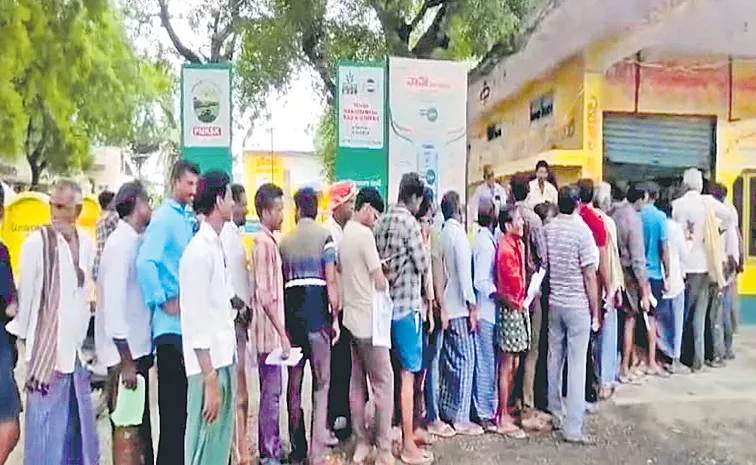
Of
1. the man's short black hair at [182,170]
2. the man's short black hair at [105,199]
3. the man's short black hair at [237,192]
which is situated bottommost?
the man's short black hair at [105,199]

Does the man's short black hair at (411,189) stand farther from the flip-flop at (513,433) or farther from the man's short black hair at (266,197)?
the flip-flop at (513,433)

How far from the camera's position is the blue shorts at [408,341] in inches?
232

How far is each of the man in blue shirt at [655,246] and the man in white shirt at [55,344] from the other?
17.8 feet

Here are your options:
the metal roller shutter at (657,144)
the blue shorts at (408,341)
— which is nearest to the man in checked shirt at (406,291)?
the blue shorts at (408,341)

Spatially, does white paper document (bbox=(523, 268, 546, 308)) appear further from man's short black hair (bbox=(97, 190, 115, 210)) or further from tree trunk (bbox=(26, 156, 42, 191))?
tree trunk (bbox=(26, 156, 42, 191))

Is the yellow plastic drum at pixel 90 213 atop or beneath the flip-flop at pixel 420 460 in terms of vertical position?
atop

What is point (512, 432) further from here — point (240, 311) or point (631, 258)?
point (240, 311)

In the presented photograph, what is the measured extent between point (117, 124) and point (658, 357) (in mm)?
16349

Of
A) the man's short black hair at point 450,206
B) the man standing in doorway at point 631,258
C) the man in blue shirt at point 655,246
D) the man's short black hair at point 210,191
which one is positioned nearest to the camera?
the man's short black hair at point 210,191

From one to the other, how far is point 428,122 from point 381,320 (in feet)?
14.1

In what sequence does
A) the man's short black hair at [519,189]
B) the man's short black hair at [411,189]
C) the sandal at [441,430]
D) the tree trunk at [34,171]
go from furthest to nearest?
the tree trunk at [34,171], the man's short black hair at [519,189], the sandal at [441,430], the man's short black hair at [411,189]

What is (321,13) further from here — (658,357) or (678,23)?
(658,357)

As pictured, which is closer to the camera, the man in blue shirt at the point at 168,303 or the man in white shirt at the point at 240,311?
the man in blue shirt at the point at 168,303

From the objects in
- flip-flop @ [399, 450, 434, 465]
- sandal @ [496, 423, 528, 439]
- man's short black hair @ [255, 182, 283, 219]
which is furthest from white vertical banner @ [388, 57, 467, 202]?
flip-flop @ [399, 450, 434, 465]
